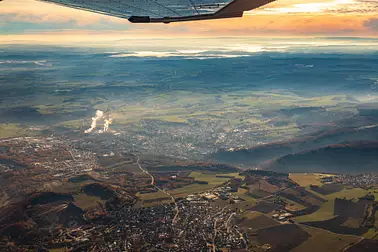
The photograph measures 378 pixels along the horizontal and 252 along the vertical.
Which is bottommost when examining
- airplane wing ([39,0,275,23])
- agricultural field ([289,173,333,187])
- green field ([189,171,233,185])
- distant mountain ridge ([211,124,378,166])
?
distant mountain ridge ([211,124,378,166])

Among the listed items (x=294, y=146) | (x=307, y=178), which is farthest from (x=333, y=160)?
(x=307, y=178)

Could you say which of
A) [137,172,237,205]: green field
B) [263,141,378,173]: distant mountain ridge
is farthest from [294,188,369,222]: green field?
[137,172,237,205]: green field

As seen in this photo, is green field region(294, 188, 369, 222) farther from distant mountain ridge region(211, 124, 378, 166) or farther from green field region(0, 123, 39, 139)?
green field region(0, 123, 39, 139)

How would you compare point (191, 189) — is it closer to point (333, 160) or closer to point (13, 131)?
point (333, 160)

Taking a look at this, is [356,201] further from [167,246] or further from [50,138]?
[50,138]

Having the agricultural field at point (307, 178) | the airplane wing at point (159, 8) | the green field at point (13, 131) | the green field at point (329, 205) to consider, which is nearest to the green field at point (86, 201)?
the green field at point (329, 205)

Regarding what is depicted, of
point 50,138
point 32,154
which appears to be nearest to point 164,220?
point 32,154

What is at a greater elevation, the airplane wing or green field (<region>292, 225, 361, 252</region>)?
the airplane wing

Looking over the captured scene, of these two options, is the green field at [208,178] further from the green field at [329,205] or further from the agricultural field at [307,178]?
the green field at [329,205]

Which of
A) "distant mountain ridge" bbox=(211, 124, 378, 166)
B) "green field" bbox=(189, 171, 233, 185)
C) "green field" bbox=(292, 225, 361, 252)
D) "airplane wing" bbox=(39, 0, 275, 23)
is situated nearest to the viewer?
"airplane wing" bbox=(39, 0, 275, 23)
